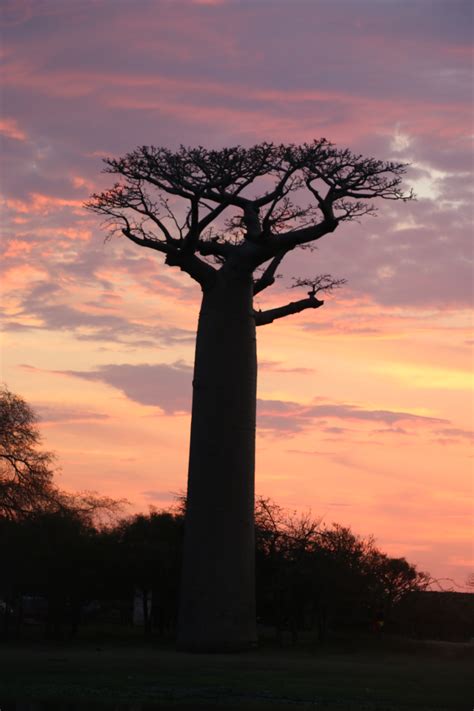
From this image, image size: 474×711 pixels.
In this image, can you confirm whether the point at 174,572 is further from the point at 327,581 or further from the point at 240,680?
the point at 240,680

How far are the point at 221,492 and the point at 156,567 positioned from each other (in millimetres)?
5187

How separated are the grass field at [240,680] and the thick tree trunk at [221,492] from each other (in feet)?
2.13

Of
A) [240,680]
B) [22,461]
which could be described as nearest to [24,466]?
[22,461]

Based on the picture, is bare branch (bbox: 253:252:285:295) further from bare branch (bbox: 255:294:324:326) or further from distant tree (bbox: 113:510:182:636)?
distant tree (bbox: 113:510:182:636)

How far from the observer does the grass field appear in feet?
36.3

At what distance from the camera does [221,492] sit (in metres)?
17.9

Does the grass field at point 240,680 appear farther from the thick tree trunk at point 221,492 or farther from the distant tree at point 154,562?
the distant tree at point 154,562

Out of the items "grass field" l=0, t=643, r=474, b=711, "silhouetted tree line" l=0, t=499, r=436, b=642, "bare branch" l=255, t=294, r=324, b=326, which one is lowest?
"grass field" l=0, t=643, r=474, b=711

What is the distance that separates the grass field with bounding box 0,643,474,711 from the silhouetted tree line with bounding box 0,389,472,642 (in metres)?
2.37

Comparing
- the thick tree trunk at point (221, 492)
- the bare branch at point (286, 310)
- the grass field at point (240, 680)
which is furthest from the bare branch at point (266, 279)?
the grass field at point (240, 680)

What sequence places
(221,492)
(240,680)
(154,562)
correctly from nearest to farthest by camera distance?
(240,680)
(221,492)
(154,562)

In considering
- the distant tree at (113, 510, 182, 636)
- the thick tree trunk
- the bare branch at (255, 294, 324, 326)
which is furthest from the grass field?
the bare branch at (255, 294, 324, 326)

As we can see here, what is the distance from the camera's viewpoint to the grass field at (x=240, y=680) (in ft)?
36.3

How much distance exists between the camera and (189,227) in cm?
1945
